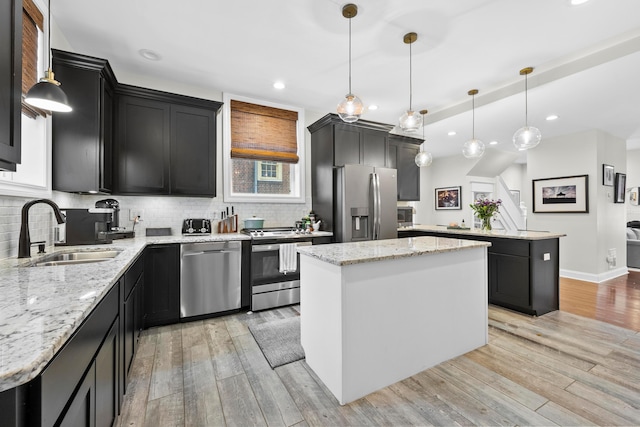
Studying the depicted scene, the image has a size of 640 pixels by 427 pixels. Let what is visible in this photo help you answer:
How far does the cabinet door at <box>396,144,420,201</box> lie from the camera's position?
16.9ft

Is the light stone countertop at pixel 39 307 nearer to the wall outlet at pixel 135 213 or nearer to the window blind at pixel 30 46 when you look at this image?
the window blind at pixel 30 46

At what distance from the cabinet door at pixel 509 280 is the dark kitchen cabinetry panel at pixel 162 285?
379cm

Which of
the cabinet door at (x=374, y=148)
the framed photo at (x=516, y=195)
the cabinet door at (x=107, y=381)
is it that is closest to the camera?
the cabinet door at (x=107, y=381)

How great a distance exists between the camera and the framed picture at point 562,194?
4980 millimetres

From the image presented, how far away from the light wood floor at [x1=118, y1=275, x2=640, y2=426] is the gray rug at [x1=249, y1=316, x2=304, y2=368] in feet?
0.25

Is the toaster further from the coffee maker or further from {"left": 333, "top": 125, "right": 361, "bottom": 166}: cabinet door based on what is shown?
{"left": 333, "top": 125, "right": 361, "bottom": 166}: cabinet door

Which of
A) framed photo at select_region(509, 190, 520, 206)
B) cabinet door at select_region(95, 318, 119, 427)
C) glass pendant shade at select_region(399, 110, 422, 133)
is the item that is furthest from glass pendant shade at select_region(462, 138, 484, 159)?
framed photo at select_region(509, 190, 520, 206)

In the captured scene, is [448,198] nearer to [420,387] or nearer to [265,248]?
[265,248]

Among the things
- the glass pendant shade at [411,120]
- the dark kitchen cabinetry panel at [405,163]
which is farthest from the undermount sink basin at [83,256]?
the dark kitchen cabinetry panel at [405,163]

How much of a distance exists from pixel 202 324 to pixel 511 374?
2.87 m

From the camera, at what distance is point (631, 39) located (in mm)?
2623

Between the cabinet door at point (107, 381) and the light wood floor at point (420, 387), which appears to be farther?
the light wood floor at point (420, 387)

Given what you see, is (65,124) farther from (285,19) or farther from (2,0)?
(285,19)

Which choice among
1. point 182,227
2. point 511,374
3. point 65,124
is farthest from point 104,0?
point 511,374
